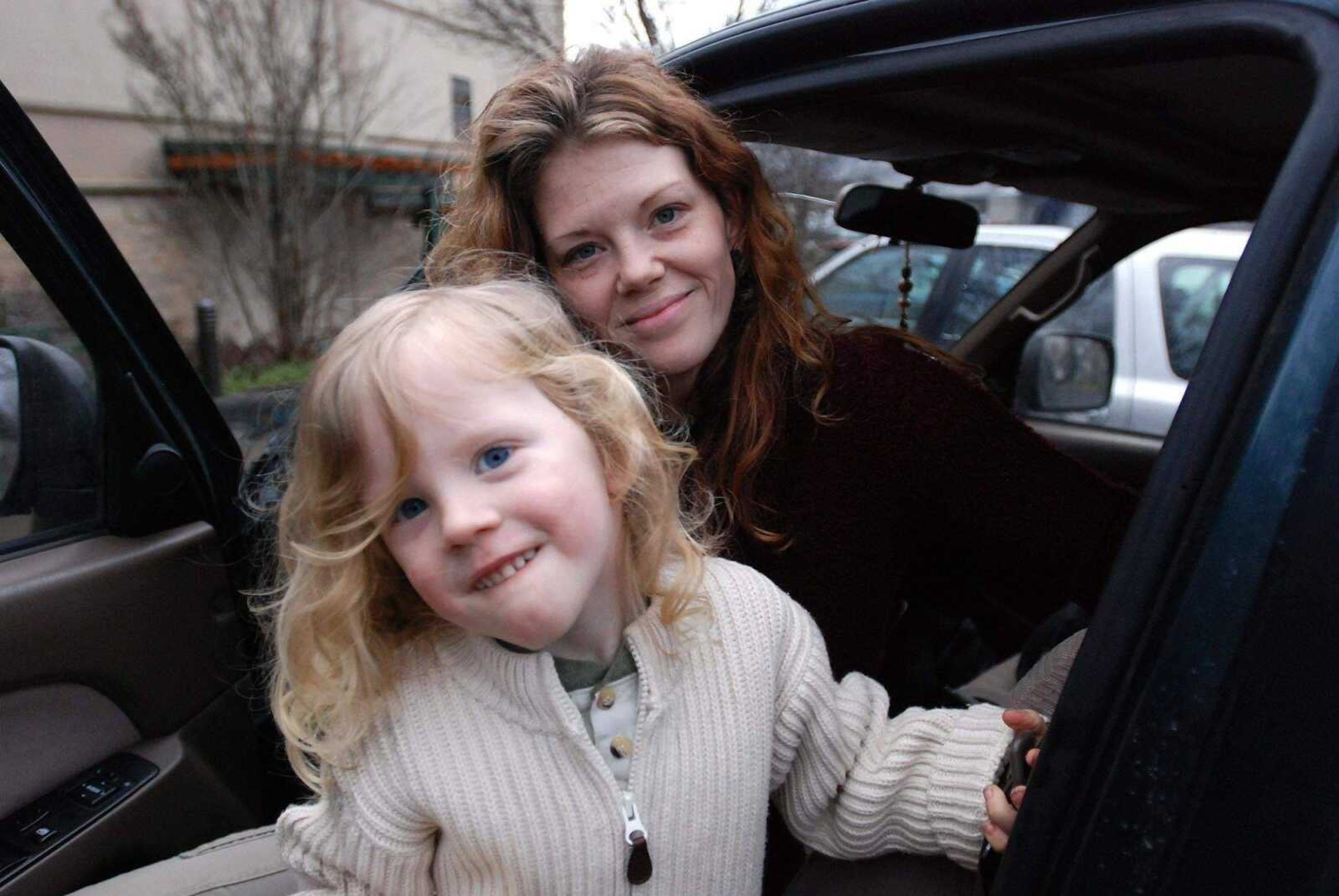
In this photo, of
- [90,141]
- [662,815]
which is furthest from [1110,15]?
[90,141]

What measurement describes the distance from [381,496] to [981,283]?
4.49 m

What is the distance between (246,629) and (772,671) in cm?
129

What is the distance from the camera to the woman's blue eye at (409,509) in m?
1.19

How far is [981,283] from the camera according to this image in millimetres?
5188

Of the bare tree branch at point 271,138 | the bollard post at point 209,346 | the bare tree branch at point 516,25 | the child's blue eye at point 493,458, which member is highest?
the bare tree branch at point 516,25

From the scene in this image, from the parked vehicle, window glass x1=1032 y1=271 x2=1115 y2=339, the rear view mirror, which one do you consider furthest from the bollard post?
the rear view mirror

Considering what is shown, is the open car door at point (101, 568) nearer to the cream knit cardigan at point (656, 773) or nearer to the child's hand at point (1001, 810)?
the cream knit cardigan at point (656, 773)

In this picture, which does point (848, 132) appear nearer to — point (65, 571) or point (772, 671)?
point (772, 671)

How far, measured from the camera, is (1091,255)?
2.98 metres

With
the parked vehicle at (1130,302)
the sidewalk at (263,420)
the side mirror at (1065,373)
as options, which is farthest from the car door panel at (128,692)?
the parked vehicle at (1130,302)

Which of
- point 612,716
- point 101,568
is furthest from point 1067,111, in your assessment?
point 101,568

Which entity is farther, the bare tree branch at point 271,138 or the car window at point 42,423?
the bare tree branch at point 271,138

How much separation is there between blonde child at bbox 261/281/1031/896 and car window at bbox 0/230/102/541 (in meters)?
0.85

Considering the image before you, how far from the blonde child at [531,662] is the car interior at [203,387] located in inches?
16.1
